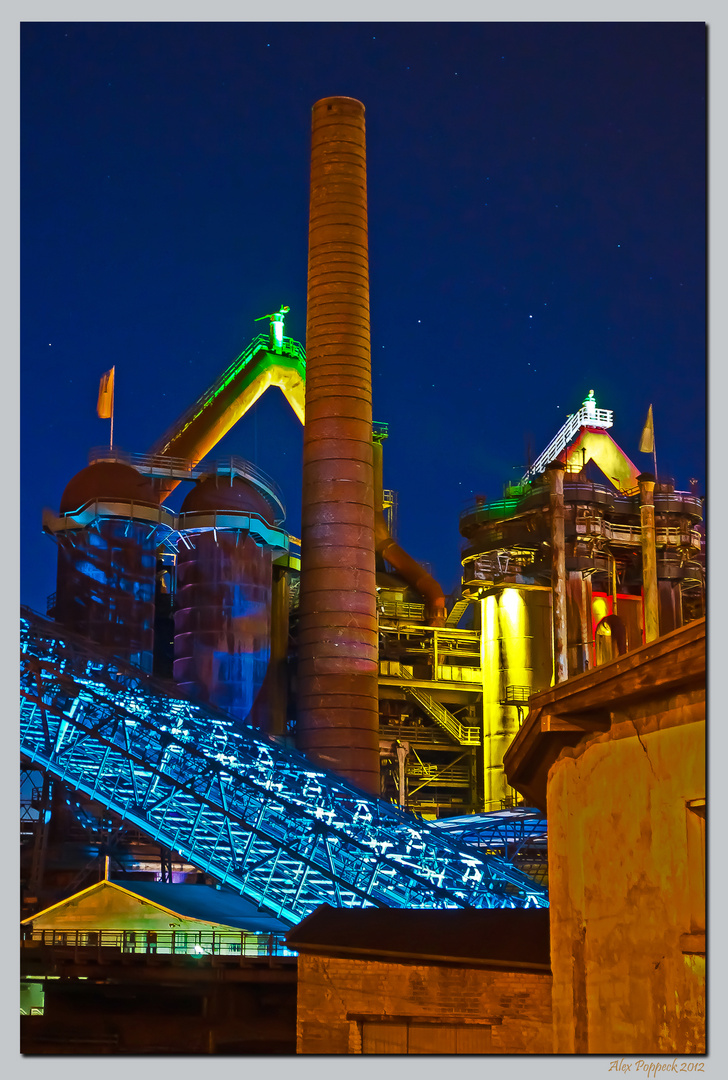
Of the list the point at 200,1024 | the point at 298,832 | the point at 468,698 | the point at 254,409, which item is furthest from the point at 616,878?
the point at 254,409

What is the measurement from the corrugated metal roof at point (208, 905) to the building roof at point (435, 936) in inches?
313

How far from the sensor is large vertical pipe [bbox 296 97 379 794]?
2622cm

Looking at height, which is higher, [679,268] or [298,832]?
[679,268]

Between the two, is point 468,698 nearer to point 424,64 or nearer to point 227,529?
point 227,529

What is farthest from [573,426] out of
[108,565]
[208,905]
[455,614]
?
[208,905]

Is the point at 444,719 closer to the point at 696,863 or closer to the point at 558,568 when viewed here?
the point at 558,568

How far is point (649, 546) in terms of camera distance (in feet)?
108

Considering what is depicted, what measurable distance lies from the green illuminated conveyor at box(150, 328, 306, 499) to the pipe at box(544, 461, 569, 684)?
317 inches

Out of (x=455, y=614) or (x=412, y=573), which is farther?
(x=455, y=614)

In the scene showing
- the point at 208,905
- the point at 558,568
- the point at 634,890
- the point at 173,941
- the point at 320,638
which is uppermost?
the point at 558,568

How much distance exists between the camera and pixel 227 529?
101 feet

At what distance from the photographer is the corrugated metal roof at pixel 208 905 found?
19703 millimetres

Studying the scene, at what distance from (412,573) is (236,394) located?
24.6ft

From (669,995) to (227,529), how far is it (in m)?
23.2
